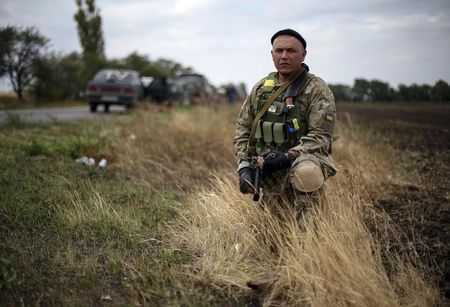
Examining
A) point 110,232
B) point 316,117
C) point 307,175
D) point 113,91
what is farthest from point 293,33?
point 113,91

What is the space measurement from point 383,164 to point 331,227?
3192 mm

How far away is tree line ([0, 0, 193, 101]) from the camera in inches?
509

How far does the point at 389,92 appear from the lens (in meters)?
6.54

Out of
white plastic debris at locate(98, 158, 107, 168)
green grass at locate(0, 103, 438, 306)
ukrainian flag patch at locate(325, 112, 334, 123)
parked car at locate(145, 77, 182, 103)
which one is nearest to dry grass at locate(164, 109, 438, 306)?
green grass at locate(0, 103, 438, 306)

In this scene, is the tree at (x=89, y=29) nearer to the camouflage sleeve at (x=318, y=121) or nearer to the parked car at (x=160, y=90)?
the parked car at (x=160, y=90)

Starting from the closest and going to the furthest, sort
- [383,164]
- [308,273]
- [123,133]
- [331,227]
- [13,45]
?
1. [308,273]
2. [331,227]
3. [383,164]
4. [123,133]
5. [13,45]

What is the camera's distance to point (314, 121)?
2877 mm

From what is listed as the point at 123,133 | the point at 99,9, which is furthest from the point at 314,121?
the point at 99,9

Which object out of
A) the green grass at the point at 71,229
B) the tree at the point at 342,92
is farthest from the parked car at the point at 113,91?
the green grass at the point at 71,229

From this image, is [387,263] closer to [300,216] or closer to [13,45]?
[300,216]

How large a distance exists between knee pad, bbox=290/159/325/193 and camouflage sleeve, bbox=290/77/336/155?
0.10 m

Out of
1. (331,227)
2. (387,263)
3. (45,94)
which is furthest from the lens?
(45,94)

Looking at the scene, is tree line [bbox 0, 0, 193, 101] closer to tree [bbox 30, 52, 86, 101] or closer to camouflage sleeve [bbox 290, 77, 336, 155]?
tree [bbox 30, 52, 86, 101]

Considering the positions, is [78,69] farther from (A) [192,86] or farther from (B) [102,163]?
(B) [102,163]
